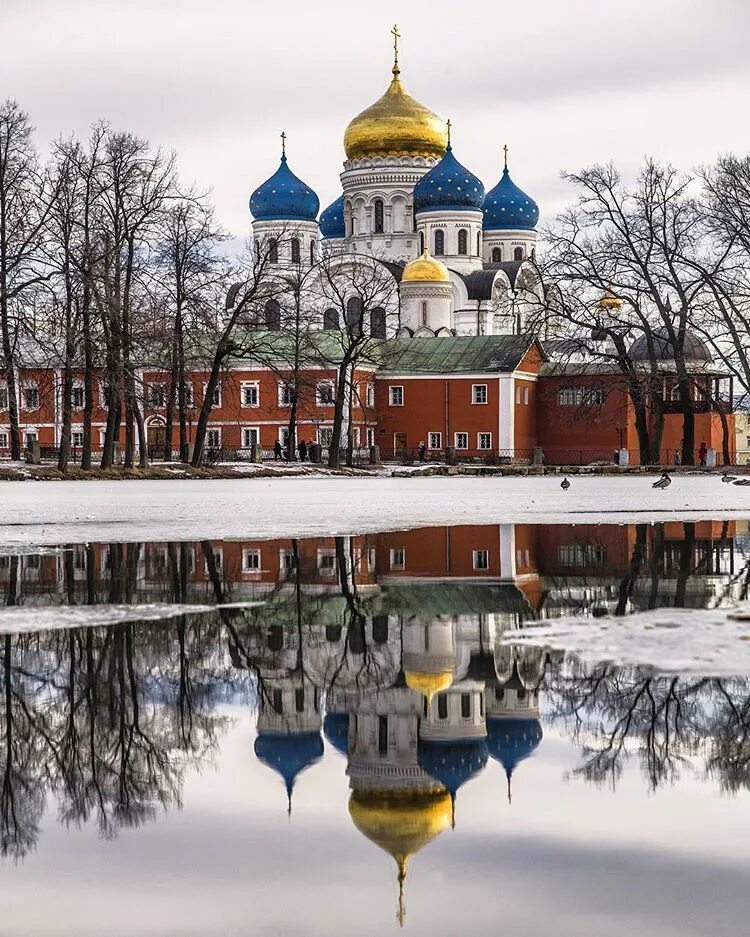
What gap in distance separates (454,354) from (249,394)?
38.1 ft

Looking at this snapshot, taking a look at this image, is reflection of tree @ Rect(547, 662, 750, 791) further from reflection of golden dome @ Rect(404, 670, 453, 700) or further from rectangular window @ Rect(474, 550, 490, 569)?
rectangular window @ Rect(474, 550, 490, 569)

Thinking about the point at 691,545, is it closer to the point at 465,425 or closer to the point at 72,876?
the point at 72,876

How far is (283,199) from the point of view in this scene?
97.6 m

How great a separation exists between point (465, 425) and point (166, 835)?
244 ft

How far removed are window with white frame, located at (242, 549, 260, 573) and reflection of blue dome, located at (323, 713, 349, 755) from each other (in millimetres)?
7201

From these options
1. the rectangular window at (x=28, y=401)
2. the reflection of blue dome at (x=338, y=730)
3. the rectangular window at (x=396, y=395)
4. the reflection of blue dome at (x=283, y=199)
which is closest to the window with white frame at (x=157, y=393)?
the rectangular window at (x=28, y=401)

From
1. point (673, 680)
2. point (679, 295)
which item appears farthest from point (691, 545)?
point (679, 295)

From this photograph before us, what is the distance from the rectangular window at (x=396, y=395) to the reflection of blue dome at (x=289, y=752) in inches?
2943

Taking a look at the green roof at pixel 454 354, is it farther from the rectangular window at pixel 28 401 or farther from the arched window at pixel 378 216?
the rectangular window at pixel 28 401

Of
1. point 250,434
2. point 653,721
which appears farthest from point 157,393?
point 653,721

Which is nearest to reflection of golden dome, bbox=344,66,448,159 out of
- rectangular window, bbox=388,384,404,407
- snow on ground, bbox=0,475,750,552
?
rectangular window, bbox=388,384,404,407

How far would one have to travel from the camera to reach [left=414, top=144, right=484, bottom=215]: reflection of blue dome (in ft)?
303

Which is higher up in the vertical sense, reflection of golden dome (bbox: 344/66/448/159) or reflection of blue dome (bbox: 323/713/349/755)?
reflection of golden dome (bbox: 344/66/448/159)

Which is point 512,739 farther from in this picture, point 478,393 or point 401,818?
point 478,393
